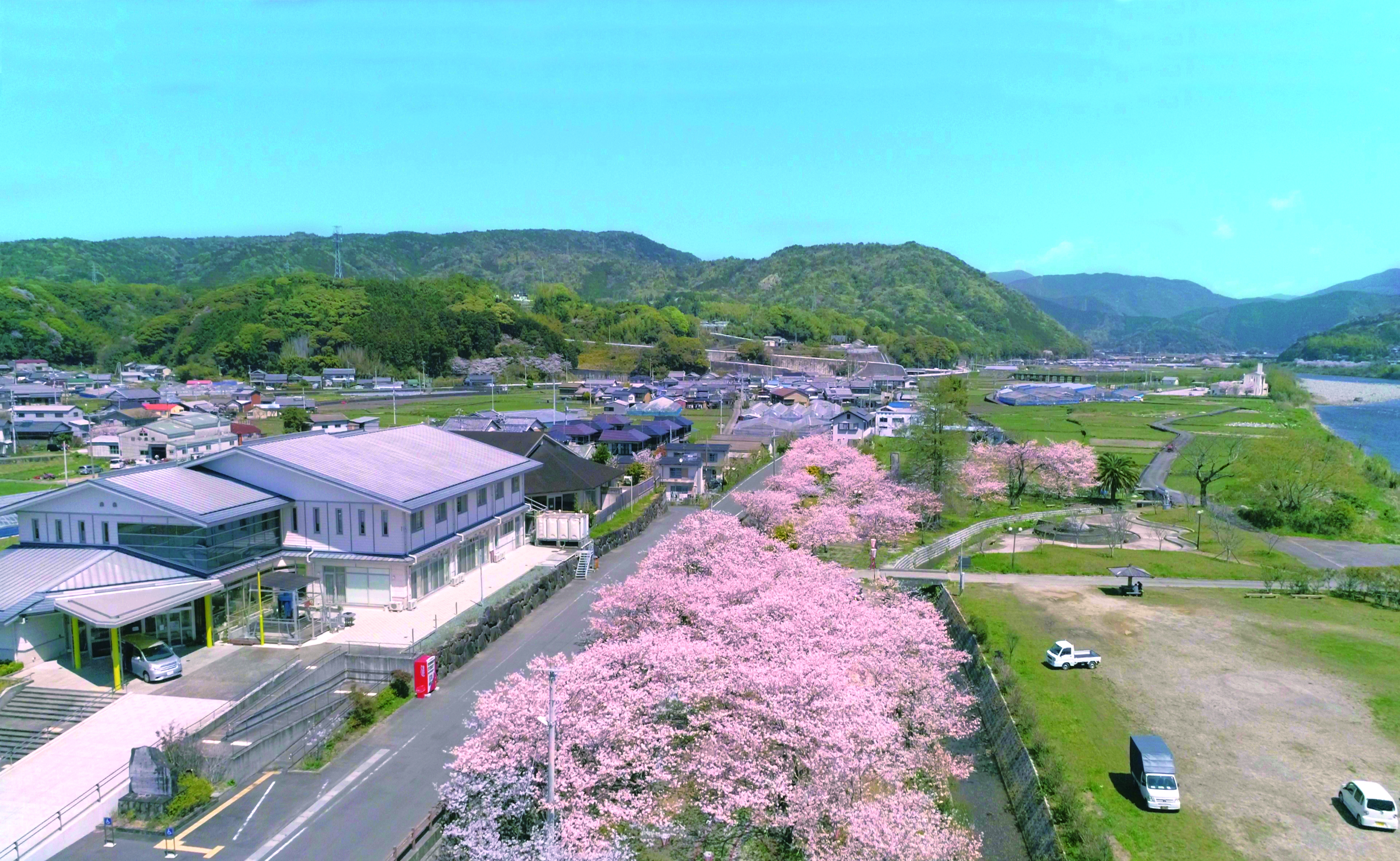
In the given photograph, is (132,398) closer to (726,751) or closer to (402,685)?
(402,685)

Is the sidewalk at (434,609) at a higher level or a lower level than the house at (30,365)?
lower

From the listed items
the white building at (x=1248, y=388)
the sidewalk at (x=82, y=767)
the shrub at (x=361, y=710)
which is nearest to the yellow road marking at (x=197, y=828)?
the sidewalk at (x=82, y=767)

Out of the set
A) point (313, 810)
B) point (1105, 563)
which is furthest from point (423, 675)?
point (1105, 563)

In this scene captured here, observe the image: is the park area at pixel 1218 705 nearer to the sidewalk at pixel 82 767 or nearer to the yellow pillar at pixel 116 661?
the sidewalk at pixel 82 767

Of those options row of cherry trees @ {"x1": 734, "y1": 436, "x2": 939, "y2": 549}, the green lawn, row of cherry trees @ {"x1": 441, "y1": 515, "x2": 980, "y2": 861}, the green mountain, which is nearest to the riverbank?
the green mountain

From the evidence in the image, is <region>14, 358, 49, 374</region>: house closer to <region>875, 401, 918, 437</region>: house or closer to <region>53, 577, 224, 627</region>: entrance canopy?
<region>875, 401, 918, 437</region>: house
